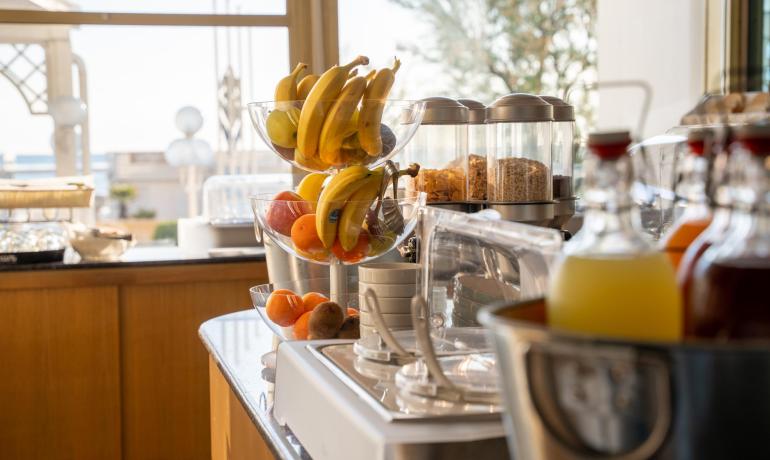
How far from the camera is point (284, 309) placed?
4.70 ft

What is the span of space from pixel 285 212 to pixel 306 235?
0.21 ft

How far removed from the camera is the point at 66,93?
3674 millimetres

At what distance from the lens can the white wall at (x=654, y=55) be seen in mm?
4730

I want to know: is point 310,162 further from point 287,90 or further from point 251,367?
point 251,367

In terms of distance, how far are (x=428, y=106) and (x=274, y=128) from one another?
0.36 m

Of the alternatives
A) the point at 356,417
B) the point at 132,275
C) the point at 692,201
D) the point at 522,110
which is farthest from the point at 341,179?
the point at 132,275

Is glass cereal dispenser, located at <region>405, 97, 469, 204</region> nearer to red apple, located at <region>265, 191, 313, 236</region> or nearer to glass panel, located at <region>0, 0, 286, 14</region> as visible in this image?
red apple, located at <region>265, 191, 313, 236</region>

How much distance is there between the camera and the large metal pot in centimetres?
43

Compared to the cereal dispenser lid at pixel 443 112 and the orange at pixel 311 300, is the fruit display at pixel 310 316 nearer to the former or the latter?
the orange at pixel 311 300

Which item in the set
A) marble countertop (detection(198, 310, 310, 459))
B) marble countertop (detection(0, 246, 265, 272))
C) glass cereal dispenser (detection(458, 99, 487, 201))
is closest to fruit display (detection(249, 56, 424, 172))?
glass cereal dispenser (detection(458, 99, 487, 201))

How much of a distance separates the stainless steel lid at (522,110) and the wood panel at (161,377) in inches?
73.6

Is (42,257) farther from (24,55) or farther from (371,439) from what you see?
(371,439)

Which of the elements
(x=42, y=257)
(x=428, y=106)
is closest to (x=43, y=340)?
(x=42, y=257)

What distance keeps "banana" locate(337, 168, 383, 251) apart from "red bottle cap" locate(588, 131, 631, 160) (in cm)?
99
